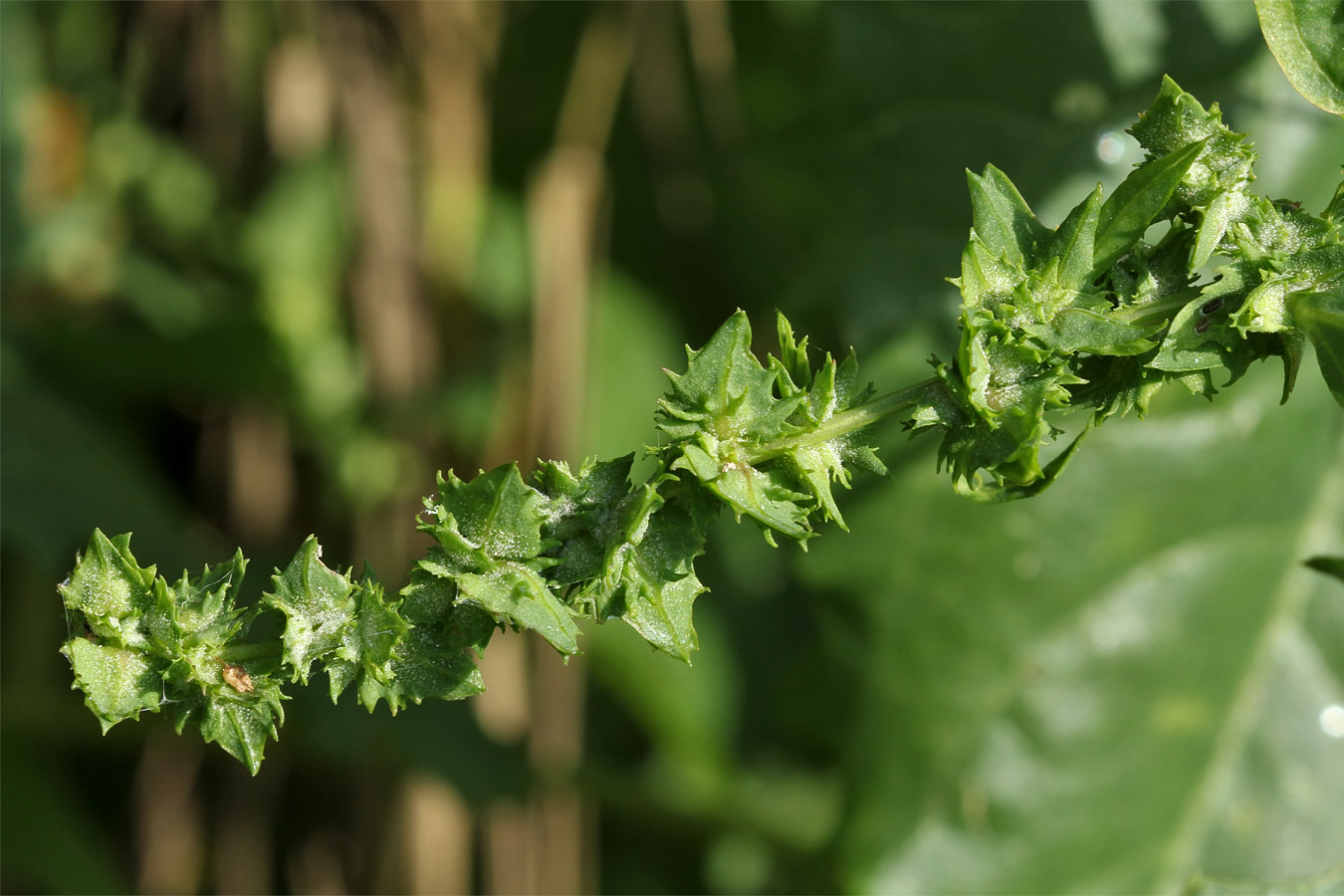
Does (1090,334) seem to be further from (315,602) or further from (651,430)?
(651,430)

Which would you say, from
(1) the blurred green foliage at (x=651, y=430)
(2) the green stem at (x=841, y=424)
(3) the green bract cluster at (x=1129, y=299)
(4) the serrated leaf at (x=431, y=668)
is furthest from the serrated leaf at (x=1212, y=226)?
(1) the blurred green foliage at (x=651, y=430)


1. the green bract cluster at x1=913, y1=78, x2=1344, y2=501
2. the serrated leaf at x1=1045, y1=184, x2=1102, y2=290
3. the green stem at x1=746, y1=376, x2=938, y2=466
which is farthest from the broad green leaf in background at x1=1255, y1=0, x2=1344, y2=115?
the green stem at x1=746, y1=376, x2=938, y2=466

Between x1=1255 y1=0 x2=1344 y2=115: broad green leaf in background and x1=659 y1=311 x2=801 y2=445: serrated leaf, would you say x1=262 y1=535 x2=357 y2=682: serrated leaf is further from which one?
x1=1255 y1=0 x2=1344 y2=115: broad green leaf in background

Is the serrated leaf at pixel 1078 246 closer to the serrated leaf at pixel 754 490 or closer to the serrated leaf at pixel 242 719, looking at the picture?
the serrated leaf at pixel 754 490

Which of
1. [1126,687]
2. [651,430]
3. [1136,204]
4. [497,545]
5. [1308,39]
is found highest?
[651,430]

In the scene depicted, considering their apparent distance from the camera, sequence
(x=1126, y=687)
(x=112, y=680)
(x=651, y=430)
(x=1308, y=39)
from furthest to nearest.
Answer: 1. (x=651, y=430)
2. (x=1126, y=687)
3. (x=1308, y=39)
4. (x=112, y=680)

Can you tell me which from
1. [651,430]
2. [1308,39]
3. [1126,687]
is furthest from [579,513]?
[651,430]

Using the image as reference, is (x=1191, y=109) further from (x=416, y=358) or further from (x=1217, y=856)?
(x=416, y=358)
